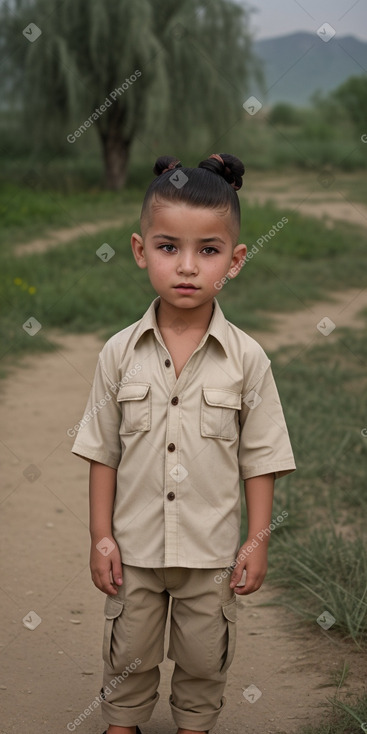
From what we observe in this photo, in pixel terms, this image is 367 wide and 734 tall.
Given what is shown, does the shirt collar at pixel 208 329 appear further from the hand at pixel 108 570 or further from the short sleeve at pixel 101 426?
the hand at pixel 108 570

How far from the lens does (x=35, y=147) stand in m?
13.4

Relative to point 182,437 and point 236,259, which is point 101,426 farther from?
point 236,259

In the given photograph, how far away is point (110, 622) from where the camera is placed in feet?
6.44

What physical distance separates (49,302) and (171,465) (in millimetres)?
4832

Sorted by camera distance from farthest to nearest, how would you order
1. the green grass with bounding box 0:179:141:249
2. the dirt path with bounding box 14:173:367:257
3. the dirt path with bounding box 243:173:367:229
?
1. the dirt path with bounding box 243:173:367:229
2. the green grass with bounding box 0:179:141:249
3. the dirt path with bounding box 14:173:367:257

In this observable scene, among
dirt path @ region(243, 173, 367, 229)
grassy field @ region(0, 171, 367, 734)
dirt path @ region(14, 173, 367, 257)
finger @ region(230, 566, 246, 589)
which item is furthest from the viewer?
dirt path @ region(243, 173, 367, 229)

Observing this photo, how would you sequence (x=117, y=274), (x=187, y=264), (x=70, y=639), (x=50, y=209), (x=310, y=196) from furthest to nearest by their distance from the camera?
1. (x=310, y=196)
2. (x=50, y=209)
3. (x=117, y=274)
4. (x=70, y=639)
5. (x=187, y=264)

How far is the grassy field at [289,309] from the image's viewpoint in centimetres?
292

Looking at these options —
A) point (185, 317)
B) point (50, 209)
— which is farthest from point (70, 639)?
point (50, 209)

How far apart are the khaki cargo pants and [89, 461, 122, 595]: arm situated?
3 centimetres

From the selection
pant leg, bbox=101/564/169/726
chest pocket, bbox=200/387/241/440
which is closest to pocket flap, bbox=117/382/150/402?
chest pocket, bbox=200/387/241/440

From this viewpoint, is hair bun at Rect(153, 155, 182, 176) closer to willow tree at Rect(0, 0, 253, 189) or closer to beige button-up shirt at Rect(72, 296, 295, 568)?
beige button-up shirt at Rect(72, 296, 295, 568)

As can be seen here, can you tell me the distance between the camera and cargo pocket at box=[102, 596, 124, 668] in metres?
1.95

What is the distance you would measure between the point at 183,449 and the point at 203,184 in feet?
1.75
